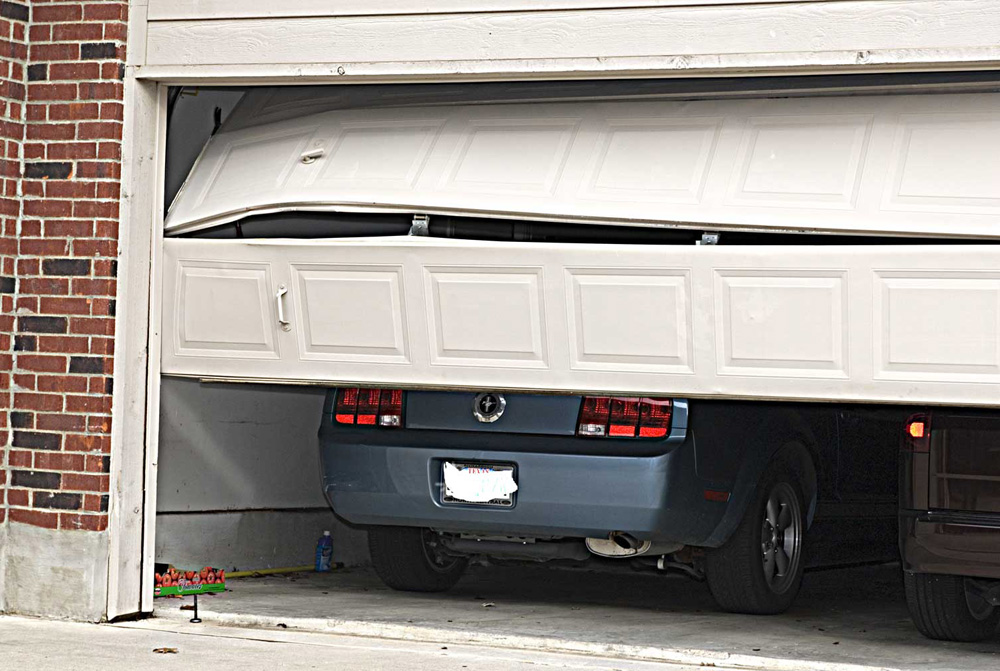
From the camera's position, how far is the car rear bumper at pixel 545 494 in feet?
21.3

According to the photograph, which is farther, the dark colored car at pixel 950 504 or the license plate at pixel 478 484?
the license plate at pixel 478 484

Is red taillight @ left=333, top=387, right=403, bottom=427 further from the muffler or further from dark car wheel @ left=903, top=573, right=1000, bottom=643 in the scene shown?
dark car wheel @ left=903, top=573, right=1000, bottom=643

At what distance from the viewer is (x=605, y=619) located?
7020 millimetres

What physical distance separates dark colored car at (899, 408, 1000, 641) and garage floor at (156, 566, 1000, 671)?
0.35 m

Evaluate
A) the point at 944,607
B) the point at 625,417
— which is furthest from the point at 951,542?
the point at 625,417

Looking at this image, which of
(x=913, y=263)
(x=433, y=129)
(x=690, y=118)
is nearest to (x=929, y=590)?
(x=913, y=263)

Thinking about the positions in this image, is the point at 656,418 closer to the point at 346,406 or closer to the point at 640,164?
the point at 640,164

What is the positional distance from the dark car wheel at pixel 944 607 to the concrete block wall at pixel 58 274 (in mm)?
3599

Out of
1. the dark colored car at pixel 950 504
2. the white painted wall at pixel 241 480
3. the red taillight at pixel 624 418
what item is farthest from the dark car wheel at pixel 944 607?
the white painted wall at pixel 241 480

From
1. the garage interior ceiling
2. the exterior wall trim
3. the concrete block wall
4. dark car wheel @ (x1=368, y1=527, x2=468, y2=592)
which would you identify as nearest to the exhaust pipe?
dark car wheel @ (x1=368, y1=527, x2=468, y2=592)

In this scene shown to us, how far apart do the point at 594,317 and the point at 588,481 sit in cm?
94

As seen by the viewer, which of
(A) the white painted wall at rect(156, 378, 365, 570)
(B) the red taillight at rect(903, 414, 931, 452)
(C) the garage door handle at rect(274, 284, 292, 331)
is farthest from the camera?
(A) the white painted wall at rect(156, 378, 365, 570)

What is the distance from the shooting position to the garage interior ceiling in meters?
5.46

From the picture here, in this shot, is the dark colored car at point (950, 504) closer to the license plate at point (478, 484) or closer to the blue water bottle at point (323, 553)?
the license plate at point (478, 484)
